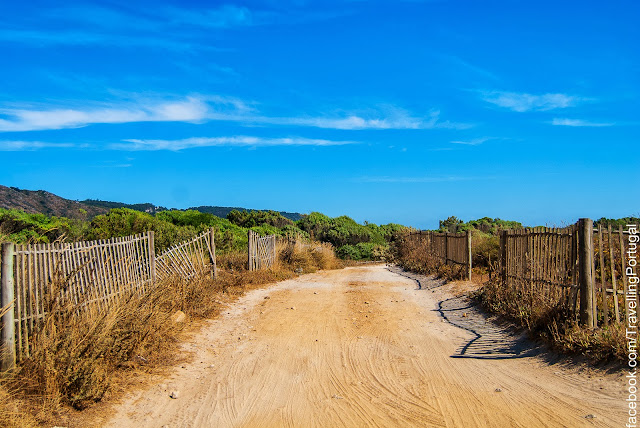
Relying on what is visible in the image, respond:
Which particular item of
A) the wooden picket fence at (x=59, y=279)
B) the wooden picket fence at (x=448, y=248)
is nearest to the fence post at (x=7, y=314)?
the wooden picket fence at (x=59, y=279)

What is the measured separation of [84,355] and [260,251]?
14227mm

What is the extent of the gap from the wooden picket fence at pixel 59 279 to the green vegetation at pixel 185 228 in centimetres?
45

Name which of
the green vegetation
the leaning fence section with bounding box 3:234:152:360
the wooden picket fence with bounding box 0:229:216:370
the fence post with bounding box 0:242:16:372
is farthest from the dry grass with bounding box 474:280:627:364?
the fence post with bounding box 0:242:16:372

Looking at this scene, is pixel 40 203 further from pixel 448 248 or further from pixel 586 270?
pixel 586 270

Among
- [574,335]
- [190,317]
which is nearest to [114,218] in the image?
[190,317]

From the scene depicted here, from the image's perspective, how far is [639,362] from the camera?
6074 mm

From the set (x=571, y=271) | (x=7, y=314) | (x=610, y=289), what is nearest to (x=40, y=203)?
(x=7, y=314)

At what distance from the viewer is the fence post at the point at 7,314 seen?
5766 mm

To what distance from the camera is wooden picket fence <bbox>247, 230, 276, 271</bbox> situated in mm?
19078

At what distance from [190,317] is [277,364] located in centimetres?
361

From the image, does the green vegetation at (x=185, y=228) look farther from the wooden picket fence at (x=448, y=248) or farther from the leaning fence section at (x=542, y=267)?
the wooden picket fence at (x=448, y=248)

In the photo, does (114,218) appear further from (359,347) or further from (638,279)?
(638,279)

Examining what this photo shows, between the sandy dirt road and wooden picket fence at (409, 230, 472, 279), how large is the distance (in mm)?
6207

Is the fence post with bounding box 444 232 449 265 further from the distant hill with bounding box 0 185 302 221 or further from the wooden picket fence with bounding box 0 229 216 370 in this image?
the distant hill with bounding box 0 185 302 221
